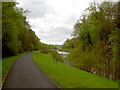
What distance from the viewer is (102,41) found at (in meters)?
17.8

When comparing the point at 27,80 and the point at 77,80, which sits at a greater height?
the point at 27,80

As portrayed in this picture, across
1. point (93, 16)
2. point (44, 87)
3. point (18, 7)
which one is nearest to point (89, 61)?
point (93, 16)

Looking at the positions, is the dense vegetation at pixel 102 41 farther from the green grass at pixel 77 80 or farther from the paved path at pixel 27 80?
the paved path at pixel 27 80

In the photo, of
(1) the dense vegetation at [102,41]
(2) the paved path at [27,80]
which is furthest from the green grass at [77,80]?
(1) the dense vegetation at [102,41]

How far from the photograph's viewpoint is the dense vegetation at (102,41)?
13.4 metres

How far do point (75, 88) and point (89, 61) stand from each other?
47.3ft

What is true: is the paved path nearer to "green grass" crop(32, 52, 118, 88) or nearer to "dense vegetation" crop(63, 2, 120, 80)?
"green grass" crop(32, 52, 118, 88)

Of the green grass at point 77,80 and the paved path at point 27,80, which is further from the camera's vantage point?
the green grass at point 77,80

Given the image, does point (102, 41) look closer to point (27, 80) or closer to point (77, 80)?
point (77, 80)

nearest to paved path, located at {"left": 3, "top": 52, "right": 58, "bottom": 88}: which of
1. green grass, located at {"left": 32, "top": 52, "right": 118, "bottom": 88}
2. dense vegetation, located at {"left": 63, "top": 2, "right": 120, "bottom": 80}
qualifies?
green grass, located at {"left": 32, "top": 52, "right": 118, "bottom": 88}

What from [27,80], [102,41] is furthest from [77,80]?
[102,41]

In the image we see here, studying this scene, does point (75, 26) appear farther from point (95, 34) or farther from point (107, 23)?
point (107, 23)

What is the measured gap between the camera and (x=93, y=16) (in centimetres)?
2136

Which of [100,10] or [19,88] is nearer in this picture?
[19,88]
